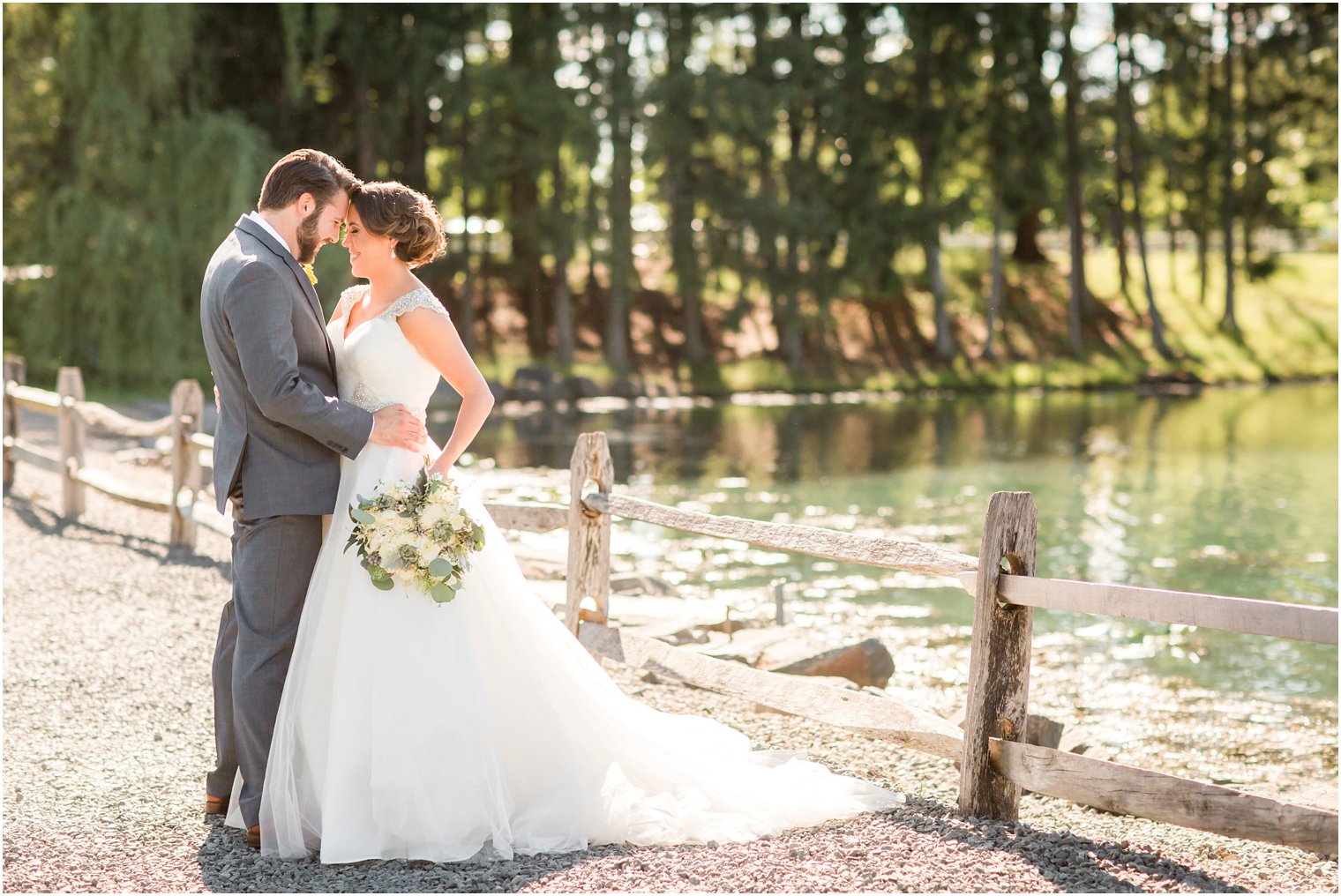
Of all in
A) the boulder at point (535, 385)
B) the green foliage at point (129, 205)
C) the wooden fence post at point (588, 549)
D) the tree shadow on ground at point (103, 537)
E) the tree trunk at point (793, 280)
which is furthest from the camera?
the tree trunk at point (793, 280)

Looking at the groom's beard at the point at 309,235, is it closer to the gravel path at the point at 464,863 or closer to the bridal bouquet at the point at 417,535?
the bridal bouquet at the point at 417,535

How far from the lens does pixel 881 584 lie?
12.0m

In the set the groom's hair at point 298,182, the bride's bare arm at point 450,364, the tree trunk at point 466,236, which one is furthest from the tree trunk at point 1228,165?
the groom's hair at point 298,182

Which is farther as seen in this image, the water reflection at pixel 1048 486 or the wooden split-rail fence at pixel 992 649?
the water reflection at pixel 1048 486

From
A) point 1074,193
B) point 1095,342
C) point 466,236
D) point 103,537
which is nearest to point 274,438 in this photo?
point 103,537

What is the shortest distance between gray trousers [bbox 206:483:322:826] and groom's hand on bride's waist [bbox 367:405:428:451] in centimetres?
42

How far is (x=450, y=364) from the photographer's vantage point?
472 centimetres

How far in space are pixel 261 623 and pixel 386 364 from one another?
1.01m

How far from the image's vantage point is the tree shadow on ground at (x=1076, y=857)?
424 centimetres

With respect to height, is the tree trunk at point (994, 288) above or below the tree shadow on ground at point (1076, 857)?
above

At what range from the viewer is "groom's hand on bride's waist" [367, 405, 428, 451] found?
15.0ft

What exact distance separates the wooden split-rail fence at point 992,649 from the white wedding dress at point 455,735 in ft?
1.68

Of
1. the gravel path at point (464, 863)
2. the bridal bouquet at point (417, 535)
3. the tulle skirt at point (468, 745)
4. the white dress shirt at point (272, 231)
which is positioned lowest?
the gravel path at point (464, 863)

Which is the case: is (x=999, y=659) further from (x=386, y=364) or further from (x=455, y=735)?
(x=386, y=364)
